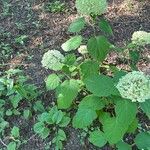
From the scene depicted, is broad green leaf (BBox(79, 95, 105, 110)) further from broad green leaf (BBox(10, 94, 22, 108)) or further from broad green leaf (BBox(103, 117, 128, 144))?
broad green leaf (BBox(10, 94, 22, 108))

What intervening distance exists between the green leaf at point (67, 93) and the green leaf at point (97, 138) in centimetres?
27

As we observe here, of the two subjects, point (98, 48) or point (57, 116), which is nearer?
point (98, 48)

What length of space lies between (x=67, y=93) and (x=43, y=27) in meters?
1.22

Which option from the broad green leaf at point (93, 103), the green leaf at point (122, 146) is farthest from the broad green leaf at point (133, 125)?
the broad green leaf at point (93, 103)

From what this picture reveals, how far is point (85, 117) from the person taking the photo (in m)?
2.74

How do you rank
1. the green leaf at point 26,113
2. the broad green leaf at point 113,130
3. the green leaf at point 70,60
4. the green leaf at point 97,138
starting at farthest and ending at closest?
1. the green leaf at point 26,113
2. the green leaf at point 70,60
3. the green leaf at point 97,138
4. the broad green leaf at point 113,130

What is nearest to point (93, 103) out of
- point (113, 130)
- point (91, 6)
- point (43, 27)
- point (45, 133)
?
point (113, 130)

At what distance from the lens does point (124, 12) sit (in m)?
3.99

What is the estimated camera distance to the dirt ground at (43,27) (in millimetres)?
3570

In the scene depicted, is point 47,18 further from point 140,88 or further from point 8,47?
point 140,88

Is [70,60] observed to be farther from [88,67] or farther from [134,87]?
[134,87]

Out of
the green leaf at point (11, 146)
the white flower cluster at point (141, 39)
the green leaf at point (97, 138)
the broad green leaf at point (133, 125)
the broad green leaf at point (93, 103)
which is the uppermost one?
the white flower cluster at point (141, 39)

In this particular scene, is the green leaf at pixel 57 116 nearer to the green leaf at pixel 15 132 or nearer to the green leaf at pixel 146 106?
the green leaf at pixel 15 132

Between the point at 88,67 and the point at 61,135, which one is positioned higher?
the point at 88,67
